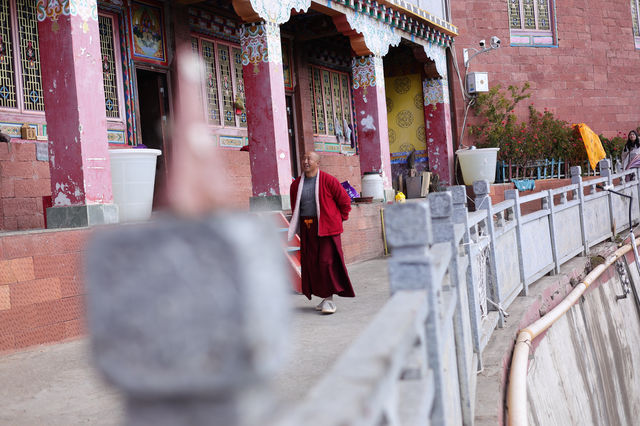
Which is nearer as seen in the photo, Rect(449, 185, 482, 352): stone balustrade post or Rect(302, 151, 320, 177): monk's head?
Rect(449, 185, 482, 352): stone balustrade post

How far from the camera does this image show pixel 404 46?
13133 mm

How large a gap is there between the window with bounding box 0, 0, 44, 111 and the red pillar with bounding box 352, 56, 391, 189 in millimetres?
5002

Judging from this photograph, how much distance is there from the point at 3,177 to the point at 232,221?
6970 millimetres

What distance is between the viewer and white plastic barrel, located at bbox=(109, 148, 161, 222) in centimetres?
639

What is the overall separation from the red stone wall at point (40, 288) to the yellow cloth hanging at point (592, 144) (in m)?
11.6

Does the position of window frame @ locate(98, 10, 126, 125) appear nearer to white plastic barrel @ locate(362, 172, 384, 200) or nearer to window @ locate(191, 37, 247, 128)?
window @ locate(191, 37, 247, 128)

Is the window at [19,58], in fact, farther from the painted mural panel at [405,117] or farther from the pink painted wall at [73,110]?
the painted mural panel at [405,117]

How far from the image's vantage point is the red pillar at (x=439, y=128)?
13.0 m

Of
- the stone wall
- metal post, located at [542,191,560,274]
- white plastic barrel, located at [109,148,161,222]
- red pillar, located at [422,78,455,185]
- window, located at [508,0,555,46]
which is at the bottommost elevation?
the stone wall

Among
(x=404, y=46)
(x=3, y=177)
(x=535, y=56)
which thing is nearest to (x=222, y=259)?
(x=3, y=177)

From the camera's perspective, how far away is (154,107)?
925 cm

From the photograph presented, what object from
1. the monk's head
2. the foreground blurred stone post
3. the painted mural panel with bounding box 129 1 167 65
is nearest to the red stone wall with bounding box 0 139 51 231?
the painted mural panel with bounding box 129 1 167 65

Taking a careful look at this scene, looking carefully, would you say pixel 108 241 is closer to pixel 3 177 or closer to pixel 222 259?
pixel 222 259

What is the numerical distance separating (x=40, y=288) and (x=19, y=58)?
375 centimetres
